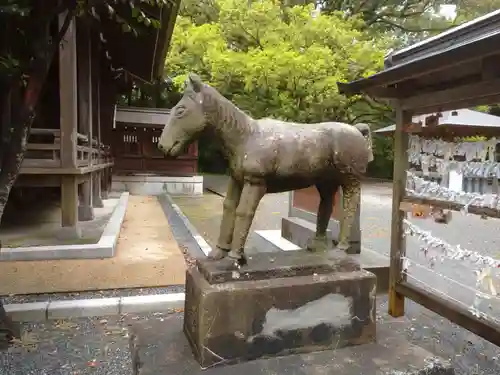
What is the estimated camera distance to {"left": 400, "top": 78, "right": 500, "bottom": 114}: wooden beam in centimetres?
294

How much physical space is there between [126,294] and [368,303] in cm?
291

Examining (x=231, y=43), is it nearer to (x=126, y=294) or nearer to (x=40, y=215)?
(x=40, y=215)

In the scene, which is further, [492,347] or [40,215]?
[40,215]

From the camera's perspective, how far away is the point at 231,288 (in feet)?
8.38

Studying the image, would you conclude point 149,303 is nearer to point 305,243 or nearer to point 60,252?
point 60,252

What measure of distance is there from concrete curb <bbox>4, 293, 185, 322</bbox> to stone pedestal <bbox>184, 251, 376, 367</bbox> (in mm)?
1586

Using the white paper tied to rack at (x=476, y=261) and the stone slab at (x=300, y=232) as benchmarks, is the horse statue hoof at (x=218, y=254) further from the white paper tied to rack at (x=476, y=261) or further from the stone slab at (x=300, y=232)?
the stone slab at (x=300, y=232)

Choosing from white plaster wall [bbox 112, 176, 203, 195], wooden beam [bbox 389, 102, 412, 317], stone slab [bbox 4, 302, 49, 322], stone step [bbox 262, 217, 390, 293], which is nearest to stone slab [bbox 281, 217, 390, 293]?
stone step [bbox 262, 217, 390, 293]

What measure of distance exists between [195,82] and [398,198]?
2.43 m

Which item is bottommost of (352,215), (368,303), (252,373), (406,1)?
(252,373)

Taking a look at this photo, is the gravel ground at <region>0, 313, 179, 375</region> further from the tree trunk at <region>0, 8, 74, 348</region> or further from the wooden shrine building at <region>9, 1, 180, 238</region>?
the wooden shrine building at <region>9, 1, 180, 238</region>

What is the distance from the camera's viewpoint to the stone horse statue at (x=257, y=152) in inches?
103

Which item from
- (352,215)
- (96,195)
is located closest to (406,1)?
(96,195)

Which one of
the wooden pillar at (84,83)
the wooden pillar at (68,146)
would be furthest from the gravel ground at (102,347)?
the wooden pillar at (84,83)
